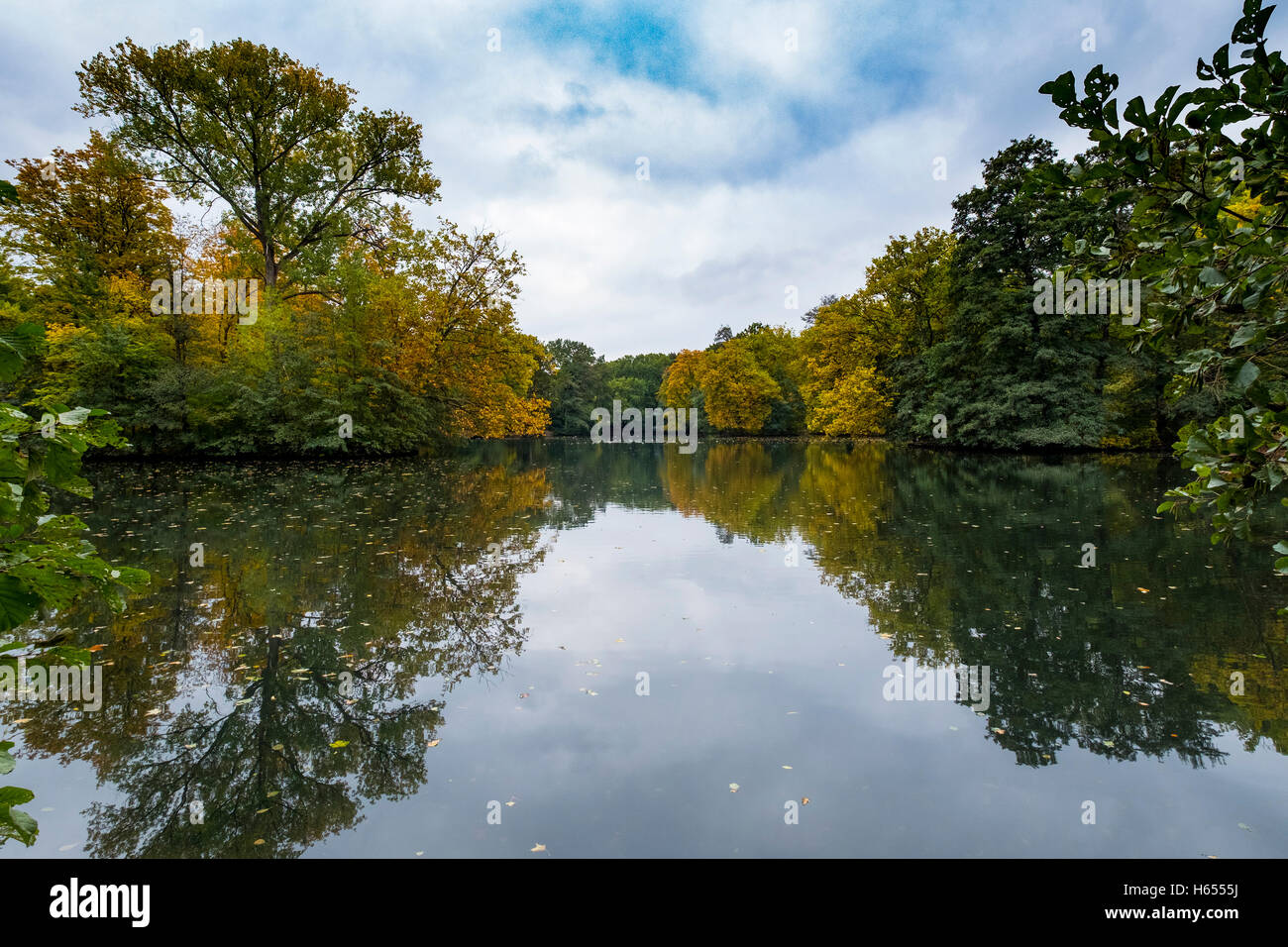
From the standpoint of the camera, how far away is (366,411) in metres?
24.0

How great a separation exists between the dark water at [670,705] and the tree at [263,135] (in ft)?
66.4

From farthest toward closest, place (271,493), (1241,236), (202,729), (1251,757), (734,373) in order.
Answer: (734,373) → (271,493) → (202,729) → (1251,757) → (1241,236)

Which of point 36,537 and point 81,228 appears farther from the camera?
point 81,228

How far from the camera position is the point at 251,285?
84.3 ft

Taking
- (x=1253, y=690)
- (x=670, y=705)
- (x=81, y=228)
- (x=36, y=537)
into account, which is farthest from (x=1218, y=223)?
(x=81, y=228)

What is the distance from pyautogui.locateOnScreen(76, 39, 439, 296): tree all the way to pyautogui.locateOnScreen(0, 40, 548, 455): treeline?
0.21 feet

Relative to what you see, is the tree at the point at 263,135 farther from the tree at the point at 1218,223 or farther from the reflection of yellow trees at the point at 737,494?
the tree at the point at 1218,223

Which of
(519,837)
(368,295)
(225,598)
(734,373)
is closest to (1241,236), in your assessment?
(519,837)

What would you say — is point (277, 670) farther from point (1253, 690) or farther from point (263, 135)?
point (263, 135)

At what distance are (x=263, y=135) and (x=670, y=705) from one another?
2816cm

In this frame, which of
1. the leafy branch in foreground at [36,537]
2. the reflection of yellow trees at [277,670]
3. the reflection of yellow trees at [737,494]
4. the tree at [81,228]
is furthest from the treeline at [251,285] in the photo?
the leafy branch in foreground at [36,537]

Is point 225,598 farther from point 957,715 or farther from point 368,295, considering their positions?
point 368,295
